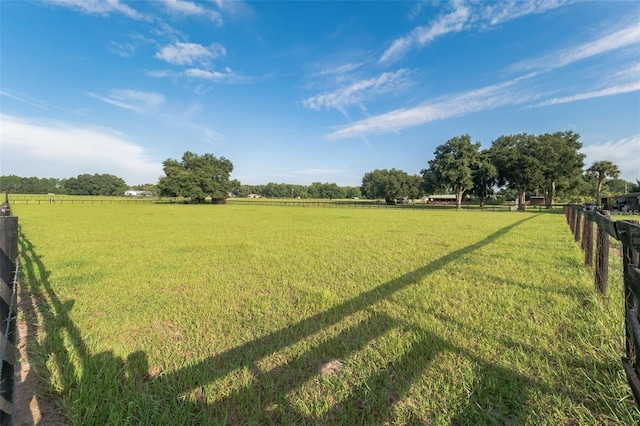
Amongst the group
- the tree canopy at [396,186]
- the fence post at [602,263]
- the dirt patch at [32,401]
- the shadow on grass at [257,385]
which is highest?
the tree canopy at [396,186]

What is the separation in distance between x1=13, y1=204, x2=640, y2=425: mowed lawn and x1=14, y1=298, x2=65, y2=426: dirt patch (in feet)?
0.24

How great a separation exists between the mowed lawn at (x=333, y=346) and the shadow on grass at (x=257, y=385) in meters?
0.01

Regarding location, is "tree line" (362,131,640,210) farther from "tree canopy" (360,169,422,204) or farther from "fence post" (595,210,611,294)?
"fence post" (595,210,611,294)

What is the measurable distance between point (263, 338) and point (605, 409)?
3162 mm

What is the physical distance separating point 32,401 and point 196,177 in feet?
253

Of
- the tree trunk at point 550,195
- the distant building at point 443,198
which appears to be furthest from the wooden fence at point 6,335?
the distant building at point 443,198

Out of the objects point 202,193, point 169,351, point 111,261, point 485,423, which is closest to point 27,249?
point 111,261

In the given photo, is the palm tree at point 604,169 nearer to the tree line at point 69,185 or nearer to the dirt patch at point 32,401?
the dirt patch at point 32,401

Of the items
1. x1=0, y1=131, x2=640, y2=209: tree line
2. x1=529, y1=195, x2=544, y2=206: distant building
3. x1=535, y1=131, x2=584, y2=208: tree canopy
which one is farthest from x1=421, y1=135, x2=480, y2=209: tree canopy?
x1=529, y1=195, x2=544, y2=206: distant building

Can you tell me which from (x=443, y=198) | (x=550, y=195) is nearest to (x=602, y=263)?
(x=550, y=195)

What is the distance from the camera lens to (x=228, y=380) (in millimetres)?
2695

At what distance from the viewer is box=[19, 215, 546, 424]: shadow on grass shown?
89.7 inches

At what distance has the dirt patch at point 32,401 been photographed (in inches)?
89.6

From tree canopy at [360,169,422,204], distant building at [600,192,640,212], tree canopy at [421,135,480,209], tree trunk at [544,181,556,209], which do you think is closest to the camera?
distant building at [600,192,640,212]
